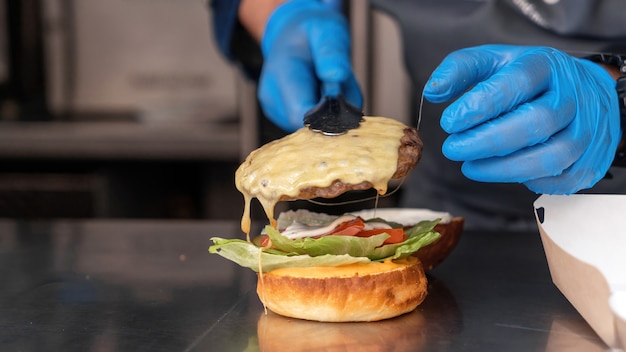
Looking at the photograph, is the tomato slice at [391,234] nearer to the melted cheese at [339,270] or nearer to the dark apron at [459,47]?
the melted cheese at [339,270]

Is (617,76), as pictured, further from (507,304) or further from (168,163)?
(168,163)

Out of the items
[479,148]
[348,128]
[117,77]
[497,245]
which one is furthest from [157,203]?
[479,148]

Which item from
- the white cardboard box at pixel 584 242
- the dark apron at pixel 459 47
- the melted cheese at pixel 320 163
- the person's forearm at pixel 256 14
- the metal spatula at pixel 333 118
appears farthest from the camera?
the person's forearm at pixel 256 14

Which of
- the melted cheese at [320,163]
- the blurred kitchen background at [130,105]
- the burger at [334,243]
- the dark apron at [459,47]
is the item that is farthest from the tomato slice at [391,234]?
the blurred kitchen background at [130,105]

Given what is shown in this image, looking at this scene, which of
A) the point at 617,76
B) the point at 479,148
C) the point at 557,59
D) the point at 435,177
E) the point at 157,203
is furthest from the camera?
the point at 157,203

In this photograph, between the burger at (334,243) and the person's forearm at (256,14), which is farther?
the person's forearm at (256,14)

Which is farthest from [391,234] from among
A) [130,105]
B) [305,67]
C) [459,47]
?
[130,105]

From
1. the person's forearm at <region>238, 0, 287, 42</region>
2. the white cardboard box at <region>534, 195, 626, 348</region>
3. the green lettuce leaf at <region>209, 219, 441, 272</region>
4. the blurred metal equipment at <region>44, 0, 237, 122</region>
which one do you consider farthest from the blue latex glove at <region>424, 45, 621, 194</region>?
the blurred metal equipment at <region>44, 0, 237, 122</region>
